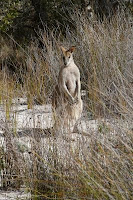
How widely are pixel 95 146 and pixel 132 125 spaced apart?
29 cm

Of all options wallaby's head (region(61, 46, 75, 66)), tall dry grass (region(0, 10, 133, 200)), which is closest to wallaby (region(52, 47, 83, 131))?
wallaby's head (region(61, 46, 75, 66))

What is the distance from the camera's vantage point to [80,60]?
7375 millimetres

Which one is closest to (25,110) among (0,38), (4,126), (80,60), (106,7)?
(80,60)

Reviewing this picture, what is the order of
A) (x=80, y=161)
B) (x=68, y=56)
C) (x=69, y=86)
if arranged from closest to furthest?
(x=80, y=161) < (x=68, y=56) < (x=69, y=86)

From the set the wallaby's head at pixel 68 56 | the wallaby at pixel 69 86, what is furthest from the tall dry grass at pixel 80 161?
the wallaby's head at pixel 68 56

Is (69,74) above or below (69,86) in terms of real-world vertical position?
above

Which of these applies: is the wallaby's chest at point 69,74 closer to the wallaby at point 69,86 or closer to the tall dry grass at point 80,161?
the wallaby at point 69,86

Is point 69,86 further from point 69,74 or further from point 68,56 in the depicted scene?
point 68,56

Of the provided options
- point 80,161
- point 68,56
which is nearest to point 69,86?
point 68,56

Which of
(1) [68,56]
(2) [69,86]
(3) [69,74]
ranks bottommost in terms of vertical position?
(2) [69,86]

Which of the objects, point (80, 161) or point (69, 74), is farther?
point (69, 74)

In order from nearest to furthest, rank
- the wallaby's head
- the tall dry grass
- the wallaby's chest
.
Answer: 1. the tall dry grass
2. the wallaby's head
3. the wallaby's chest

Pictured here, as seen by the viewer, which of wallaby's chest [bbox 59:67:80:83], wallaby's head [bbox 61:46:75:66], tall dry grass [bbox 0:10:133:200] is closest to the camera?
tall dry grass [bbox 0:10:133:200]

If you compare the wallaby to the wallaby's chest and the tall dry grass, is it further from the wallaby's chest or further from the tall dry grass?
the tall dry grass
